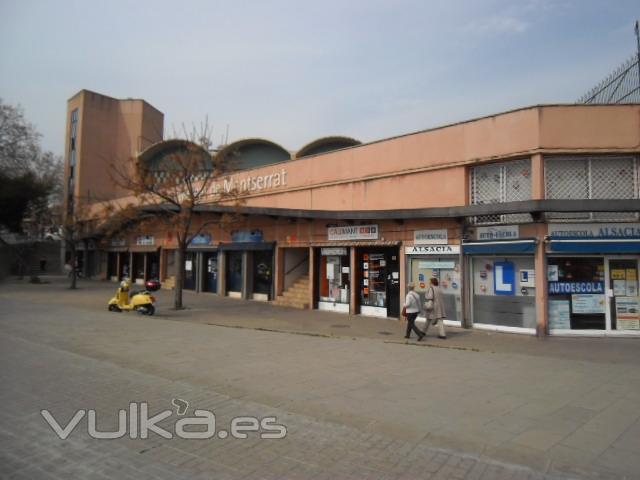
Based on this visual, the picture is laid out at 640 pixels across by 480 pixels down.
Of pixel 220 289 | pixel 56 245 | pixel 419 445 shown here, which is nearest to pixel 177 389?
pixel 419 445

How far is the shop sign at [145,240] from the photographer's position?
28119 mm

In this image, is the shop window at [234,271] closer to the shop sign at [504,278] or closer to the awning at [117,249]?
the awning at [117,249]

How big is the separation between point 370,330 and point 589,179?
6916 millimetres

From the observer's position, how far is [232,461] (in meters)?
4.29

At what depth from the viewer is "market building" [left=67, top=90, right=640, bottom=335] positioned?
11.5 metres

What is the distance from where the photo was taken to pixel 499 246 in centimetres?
1205

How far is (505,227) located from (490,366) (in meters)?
5.03

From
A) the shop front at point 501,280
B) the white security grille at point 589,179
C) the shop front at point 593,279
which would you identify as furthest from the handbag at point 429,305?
the white security grille at point 589,179

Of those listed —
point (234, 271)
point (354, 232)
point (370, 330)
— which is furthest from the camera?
point (234, 271)

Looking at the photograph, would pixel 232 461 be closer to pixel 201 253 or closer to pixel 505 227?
pixel 505 227

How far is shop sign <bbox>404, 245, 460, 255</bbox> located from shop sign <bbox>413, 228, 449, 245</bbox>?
121 millimetres

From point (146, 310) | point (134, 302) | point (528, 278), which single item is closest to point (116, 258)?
point (134, 302)

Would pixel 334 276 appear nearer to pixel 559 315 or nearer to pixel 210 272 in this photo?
pixel 559 315

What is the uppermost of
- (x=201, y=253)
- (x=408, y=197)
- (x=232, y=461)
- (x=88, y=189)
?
(x=88, y=189)
